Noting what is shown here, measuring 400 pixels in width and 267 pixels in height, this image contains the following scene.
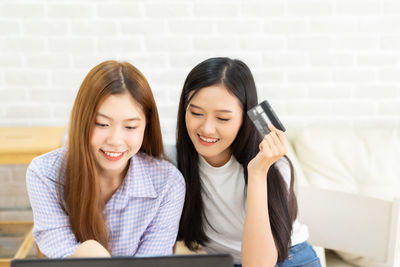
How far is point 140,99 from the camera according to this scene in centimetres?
117

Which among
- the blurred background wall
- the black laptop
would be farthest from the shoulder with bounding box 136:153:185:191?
the blurred background wall

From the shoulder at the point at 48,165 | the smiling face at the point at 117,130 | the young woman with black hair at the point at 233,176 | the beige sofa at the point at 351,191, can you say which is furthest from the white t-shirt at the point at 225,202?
the shoulder at the point at 48,165

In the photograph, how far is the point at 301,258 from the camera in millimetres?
1461

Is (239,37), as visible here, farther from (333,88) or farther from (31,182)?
(31,182)

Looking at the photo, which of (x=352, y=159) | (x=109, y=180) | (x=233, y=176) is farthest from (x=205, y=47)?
(x=109, y=180)

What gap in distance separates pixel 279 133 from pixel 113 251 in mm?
547

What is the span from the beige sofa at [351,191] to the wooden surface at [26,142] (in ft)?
3.59

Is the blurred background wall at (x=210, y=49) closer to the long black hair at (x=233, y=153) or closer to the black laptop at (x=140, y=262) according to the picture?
the long black hair at (x=233, y=153)

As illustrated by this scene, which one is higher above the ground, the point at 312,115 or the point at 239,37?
the point at 239,37

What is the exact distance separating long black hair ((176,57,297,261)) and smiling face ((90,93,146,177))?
21 centimetres

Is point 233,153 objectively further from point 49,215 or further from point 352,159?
point 352,159

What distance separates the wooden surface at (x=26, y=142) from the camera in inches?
77.6

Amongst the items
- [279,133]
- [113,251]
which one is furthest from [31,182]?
[279,133]

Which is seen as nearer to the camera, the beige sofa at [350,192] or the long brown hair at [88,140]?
the long brown hair at [88,140]
